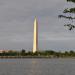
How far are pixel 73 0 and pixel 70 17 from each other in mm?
1365

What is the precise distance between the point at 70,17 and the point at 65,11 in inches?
20.9

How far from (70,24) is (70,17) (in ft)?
1.58

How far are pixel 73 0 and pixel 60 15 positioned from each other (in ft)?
4.87

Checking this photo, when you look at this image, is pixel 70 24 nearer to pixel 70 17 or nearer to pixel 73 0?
pixel 70 17

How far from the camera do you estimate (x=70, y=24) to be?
21.6 meters

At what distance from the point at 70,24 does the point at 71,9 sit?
3.52ft

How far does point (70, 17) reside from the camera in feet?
70.6

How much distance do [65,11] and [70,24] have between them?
953 millimetres

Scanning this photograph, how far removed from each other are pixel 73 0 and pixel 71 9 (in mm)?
761

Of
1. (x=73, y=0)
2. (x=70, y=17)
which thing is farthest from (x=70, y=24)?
(x=73, y=0)

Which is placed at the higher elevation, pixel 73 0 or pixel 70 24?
pixel 73 0

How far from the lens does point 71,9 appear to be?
21188 millimetres

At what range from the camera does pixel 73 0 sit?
20656 mm
